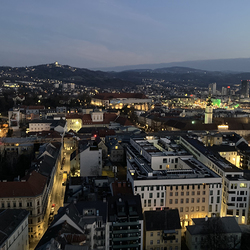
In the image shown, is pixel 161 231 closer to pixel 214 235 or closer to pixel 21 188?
pixel 214 235

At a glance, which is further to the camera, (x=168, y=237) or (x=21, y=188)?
(x=21, y=188)

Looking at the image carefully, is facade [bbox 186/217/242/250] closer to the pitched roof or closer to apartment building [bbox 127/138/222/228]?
the pitched roof

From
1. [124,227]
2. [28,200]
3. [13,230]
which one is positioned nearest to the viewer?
[13,230]

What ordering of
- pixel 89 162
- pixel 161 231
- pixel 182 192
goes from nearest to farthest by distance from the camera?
pixel 161 231, pixel 182 192, pixel 89 162

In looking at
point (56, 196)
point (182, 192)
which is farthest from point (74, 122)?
point (182, 192)

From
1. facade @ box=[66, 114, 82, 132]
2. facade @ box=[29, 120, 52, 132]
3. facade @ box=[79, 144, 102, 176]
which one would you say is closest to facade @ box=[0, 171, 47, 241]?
facade @ box=[79, 144, 102, 176]
